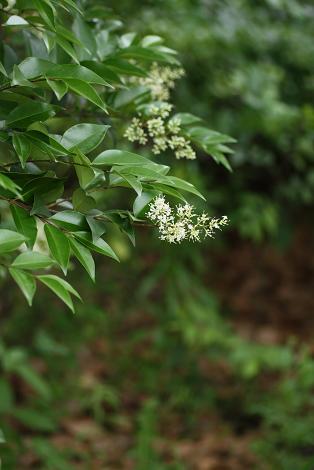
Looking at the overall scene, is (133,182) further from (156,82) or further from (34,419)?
(34,419)

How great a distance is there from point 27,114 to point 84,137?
82mm

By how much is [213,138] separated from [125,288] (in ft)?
7.18

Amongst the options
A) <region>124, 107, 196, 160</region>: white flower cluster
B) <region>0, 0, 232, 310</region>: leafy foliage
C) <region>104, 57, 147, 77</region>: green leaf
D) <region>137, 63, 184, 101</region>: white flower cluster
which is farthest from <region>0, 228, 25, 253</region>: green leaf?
<region>137, 63, 184, 101</region>: white flower cluster

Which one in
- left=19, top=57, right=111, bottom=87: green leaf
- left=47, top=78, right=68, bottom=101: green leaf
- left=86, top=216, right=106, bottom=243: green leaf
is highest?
left=19, top=57, right=111, bottom=87: green leaf

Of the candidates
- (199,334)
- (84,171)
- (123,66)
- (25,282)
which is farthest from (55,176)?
(199,334)

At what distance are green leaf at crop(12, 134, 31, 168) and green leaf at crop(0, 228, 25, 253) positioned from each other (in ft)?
0.31

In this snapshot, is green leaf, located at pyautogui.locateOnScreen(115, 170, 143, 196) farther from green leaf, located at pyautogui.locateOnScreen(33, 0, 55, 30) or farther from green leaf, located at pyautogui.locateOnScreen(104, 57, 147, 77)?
green leaf, located at pyautogui.locateOnScreen(104, 57, 147, 77)

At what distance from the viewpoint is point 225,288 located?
3.88m

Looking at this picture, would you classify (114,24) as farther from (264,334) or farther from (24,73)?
(264,334)

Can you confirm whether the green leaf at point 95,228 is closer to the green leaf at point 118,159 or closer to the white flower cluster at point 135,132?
the green leaf at point 118,159

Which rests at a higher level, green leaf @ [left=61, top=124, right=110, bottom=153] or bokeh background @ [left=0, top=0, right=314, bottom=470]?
green leaf @ [left=61, top=124, right=110, bottom=153]

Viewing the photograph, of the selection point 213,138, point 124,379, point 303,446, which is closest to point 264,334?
point 124,379

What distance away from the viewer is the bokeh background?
98.7 inches

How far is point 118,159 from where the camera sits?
3.17 ft
